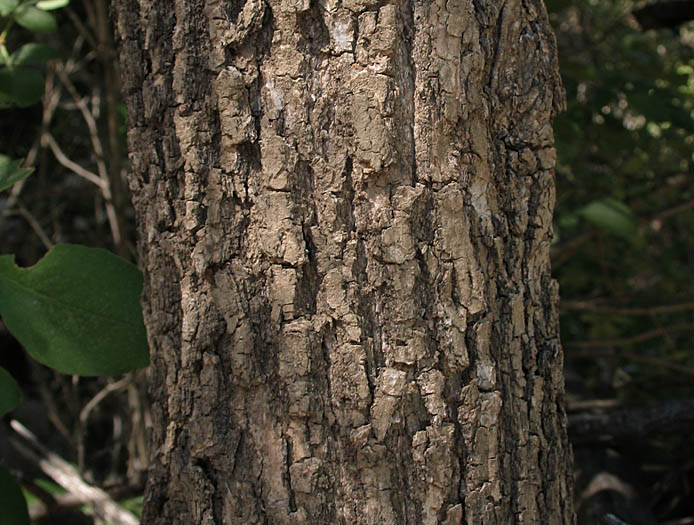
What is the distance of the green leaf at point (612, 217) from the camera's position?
6.36ft

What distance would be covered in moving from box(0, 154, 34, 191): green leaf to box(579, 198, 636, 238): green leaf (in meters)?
1.53

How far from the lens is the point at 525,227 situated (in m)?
0.95

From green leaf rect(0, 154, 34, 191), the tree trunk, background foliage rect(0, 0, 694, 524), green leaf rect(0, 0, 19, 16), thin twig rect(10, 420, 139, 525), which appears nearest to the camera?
the tree trunk

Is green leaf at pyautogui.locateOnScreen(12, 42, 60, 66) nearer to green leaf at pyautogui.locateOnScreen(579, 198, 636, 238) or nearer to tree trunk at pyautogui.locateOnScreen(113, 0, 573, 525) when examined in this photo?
tree trunk at pyautogui.locateOnScreen(113, 0, 573, 525)

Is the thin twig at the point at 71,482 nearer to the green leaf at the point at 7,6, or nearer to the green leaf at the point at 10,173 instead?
the green leaf at the point at 10,173

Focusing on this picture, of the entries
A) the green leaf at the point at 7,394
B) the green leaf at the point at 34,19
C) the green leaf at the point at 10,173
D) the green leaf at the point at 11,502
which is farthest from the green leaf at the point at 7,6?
the green leaf at the point at 11,502

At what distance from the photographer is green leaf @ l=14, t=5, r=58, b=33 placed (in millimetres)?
1311

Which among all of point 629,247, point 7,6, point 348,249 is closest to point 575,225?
point 629,247

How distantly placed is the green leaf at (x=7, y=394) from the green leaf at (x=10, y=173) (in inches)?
11.1

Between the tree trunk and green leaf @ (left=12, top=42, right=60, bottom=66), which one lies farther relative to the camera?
green leaf @ (left=12, top=42, right=60, bottom=66)

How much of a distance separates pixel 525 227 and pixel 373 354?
0.95 feet

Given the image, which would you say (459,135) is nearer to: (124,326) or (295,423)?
(295,423)

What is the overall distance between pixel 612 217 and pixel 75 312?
5.08ft

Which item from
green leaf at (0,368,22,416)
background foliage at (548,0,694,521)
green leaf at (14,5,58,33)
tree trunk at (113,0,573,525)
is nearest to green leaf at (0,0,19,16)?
green leaf at (14,5,58,33)
